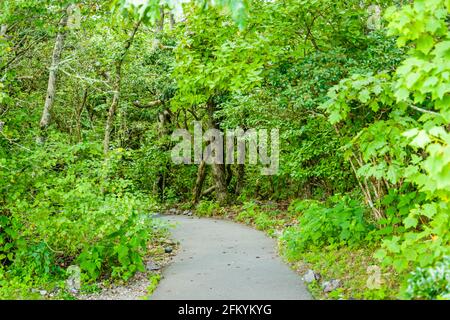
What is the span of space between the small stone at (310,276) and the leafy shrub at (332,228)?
1022mm

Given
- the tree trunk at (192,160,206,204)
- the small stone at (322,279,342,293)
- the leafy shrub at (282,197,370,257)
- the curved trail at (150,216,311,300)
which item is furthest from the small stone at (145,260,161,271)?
the tree trunk at (192,160,206,204)

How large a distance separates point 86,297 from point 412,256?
474cm

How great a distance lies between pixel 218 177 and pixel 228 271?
9.87 metres

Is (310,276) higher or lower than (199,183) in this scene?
lower

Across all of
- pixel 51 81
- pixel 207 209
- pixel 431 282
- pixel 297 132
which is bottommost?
pixel 207 209

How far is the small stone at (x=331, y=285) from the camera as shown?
628 cm

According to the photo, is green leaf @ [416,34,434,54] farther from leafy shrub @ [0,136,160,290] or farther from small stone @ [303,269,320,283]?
leafy shrub @ [0,136,160,290]

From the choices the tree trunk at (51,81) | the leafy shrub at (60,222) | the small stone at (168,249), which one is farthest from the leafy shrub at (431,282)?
the tree trunk at (51,81)

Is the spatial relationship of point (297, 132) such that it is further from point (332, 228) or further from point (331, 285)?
point (331, 285)

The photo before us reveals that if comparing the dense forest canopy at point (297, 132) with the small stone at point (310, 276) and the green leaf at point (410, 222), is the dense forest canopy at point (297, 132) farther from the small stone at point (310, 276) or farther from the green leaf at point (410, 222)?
the small stone at point (310, 276)

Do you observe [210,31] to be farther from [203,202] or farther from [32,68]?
[203,202]

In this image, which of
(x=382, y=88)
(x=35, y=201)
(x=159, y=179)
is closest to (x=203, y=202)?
(x=159, y=179)

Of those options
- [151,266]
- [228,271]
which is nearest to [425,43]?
[228,271]

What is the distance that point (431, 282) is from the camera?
461 cm
